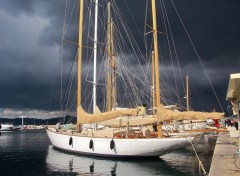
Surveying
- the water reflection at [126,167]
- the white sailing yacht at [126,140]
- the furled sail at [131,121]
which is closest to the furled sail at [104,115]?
the white sailing yacht at [126,140]

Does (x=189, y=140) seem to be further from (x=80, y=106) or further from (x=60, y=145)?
Result: (x=60, y=145)

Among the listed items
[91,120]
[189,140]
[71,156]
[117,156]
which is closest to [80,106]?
[91,120]

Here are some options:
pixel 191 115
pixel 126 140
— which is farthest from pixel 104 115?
pixel 191 115

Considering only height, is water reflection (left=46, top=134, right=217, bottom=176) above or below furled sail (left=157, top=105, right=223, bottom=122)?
below

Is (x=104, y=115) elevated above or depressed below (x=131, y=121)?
above

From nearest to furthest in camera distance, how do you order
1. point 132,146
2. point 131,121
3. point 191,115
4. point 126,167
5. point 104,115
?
1. point 126,167
2. point 191,115
3. point 132,146
4. point 104,115
5. point 131,121

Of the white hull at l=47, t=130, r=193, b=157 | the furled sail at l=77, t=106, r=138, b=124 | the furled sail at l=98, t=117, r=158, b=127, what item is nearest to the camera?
the white hull at l=47, t=130, r=193, b=157

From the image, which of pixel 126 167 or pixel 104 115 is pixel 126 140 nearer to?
pixel 126 167

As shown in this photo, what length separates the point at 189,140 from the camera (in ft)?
76.5

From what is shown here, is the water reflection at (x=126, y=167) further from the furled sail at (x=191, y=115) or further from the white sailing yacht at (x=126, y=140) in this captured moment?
the furled sail at (x=191, y=115)

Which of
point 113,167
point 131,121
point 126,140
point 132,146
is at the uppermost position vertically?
point 131,121

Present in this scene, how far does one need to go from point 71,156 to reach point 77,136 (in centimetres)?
284

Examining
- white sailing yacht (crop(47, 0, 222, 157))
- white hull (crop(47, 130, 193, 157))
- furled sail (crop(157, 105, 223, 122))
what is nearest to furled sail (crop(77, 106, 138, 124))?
white sailing yacht (crop(47, 0, 222, 157))

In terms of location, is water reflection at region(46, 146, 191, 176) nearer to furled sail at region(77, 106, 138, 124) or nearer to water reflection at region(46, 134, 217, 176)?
water reflection at region(46, 134, 217, 176)
